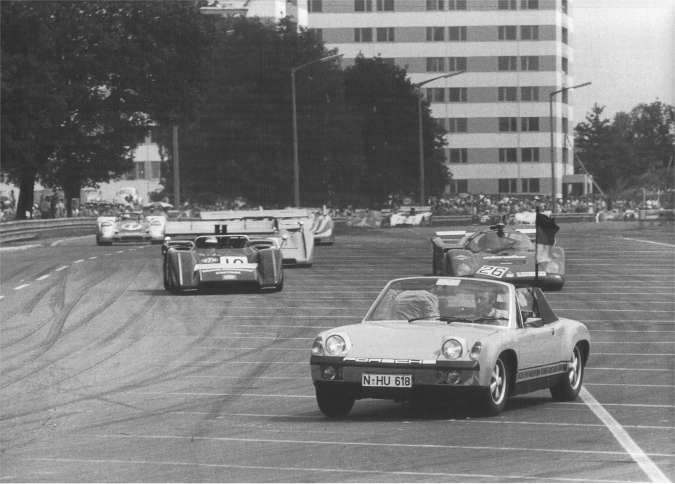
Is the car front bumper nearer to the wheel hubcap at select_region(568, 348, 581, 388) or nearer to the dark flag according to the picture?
the wheel hubcap at select_region(568, 348, 581, 388)

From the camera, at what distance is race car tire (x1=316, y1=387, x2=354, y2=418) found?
12797mm

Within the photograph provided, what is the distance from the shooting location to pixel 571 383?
1420 centimetres

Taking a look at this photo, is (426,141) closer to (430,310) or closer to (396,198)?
(396,198)

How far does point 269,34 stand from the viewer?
90312mm

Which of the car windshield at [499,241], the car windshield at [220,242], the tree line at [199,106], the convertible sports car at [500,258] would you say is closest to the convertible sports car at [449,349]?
the convertible sports car at [500,258]

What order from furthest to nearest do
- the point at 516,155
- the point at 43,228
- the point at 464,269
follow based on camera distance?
the point at 516,155, the point at 43,228, the point at 464,269

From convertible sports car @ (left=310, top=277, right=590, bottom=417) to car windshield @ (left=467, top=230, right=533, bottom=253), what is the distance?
1607 centimetres

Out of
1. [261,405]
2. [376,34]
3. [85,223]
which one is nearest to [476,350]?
[261,405]

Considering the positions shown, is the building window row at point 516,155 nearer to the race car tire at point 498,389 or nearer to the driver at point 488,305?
the driver at point 488,305

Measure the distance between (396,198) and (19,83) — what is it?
1809 inches

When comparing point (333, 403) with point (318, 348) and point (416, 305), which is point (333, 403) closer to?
point (318, 348)

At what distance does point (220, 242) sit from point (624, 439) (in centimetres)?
1957

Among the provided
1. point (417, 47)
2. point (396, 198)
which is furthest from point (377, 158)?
point (417, 47)

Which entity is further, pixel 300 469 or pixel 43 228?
pixel 43 228
